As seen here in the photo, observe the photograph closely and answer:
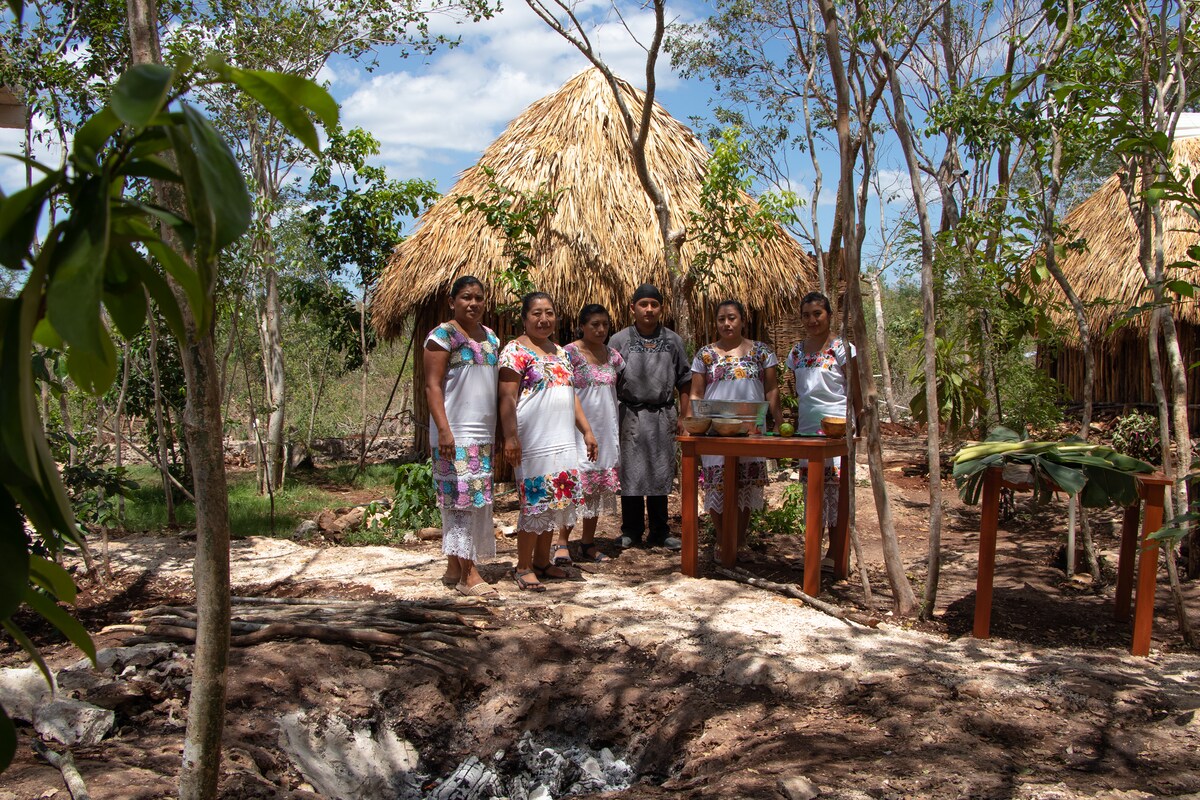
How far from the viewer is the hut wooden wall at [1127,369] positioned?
1044 cm

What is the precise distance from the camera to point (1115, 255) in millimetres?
10656

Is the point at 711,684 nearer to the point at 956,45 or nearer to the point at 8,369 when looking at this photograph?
the point at 8,369

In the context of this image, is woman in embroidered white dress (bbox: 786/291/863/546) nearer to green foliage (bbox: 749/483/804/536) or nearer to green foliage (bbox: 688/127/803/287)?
green foliage (bbox: 749/483/804/536)

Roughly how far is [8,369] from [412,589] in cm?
409

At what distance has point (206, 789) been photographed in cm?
156

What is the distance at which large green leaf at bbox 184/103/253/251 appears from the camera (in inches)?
28.1

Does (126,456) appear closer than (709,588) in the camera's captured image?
No

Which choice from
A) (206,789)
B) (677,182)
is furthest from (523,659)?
(677,182)

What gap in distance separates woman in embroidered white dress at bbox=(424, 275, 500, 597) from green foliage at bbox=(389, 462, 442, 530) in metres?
1.88

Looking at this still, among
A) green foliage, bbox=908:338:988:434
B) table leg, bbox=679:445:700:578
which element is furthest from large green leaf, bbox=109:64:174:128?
green foliage, bbox=908:338:988:434

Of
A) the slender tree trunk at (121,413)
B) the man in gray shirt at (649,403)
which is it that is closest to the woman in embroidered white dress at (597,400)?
the man in gray shirt at (649,403)

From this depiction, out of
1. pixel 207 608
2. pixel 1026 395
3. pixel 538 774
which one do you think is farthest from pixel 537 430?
pixel 1026 395

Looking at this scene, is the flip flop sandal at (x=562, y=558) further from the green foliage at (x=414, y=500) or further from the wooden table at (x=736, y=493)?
the green foliage at (x=414, y=500)

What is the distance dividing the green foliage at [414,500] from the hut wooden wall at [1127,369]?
7425mm
